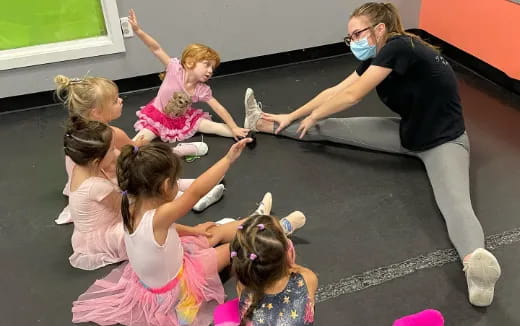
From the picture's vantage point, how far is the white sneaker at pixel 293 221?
229 cm

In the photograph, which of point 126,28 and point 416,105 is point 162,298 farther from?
point 126,28

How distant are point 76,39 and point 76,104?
1.20 meters

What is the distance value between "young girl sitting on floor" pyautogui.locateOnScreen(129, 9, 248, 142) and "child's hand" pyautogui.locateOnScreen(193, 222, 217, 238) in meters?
0.85

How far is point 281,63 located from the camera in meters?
3.91

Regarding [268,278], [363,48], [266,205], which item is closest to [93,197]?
[266,205]

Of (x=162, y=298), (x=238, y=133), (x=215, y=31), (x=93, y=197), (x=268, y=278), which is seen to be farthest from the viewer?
(x=215, y=31)

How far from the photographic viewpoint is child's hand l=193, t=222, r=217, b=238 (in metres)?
2.19

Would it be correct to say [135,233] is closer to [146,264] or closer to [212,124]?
[146,264]

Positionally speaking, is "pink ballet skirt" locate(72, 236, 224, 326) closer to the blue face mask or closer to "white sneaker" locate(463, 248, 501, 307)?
"white sneaker" locate(463, 248, 501, 307)

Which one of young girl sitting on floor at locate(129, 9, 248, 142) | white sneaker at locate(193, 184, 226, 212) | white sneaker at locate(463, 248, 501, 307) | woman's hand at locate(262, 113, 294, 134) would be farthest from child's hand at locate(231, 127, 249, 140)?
white sneaker at locate(463, 248, 501, 307)

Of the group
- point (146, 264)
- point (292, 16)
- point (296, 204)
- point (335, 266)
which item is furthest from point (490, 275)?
point (292, 16)

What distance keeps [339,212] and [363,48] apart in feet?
2.55

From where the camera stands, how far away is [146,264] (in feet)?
6.05

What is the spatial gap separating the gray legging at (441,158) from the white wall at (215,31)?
1.00 metres
